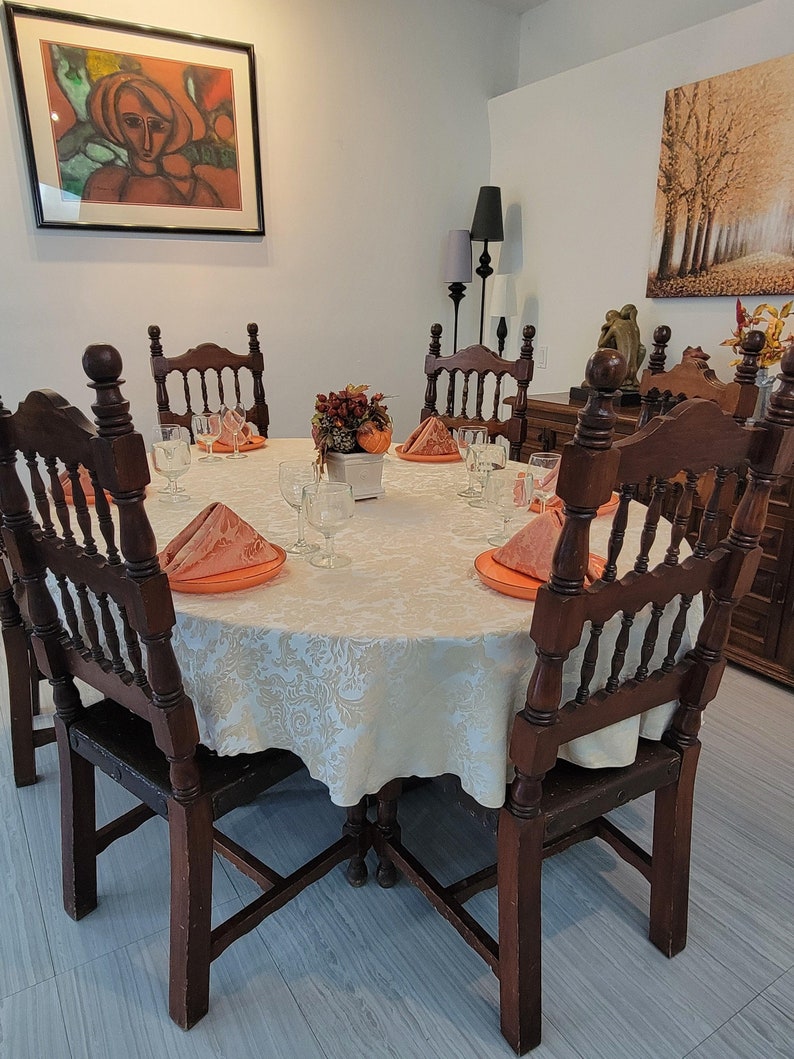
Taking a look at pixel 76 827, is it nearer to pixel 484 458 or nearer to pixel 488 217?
pixel 484 458

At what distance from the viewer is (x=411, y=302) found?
11.8ft

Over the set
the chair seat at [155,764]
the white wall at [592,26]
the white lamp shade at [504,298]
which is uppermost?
the white wall at [592,26]

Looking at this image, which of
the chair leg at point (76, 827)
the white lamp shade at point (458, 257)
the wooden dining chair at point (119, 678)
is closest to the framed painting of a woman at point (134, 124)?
the white lamp shade at point (458, 257)

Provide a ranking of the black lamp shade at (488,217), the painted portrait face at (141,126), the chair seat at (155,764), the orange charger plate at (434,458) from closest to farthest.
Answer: the chair seat at (155,764) < the orange charger plate at (434,458) < the painted portrait face at (141,126) < the black lamp shade at (488,217)

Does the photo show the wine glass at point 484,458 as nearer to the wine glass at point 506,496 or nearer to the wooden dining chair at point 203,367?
the wine glass at point 506,496

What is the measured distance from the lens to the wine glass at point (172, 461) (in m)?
1.67

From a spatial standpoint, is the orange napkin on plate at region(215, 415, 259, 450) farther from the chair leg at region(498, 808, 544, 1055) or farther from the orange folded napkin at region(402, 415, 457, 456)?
the chair leg at region(498, 808, 544, 1055)

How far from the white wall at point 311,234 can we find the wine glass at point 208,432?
1019mm

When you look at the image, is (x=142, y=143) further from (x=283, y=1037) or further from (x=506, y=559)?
(x=283, y=1037)

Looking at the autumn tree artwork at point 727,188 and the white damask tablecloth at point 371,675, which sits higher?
the autumn tree artwork at point 727,188

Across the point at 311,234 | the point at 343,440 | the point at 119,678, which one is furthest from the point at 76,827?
the point at 311,234

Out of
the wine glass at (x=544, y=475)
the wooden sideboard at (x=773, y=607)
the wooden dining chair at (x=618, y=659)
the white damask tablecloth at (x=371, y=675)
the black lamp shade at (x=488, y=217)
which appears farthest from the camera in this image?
the black lamp shade at (x=488, y=217)

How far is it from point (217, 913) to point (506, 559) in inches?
39.2

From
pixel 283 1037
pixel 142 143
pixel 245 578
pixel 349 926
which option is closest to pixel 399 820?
pixel 349 926
